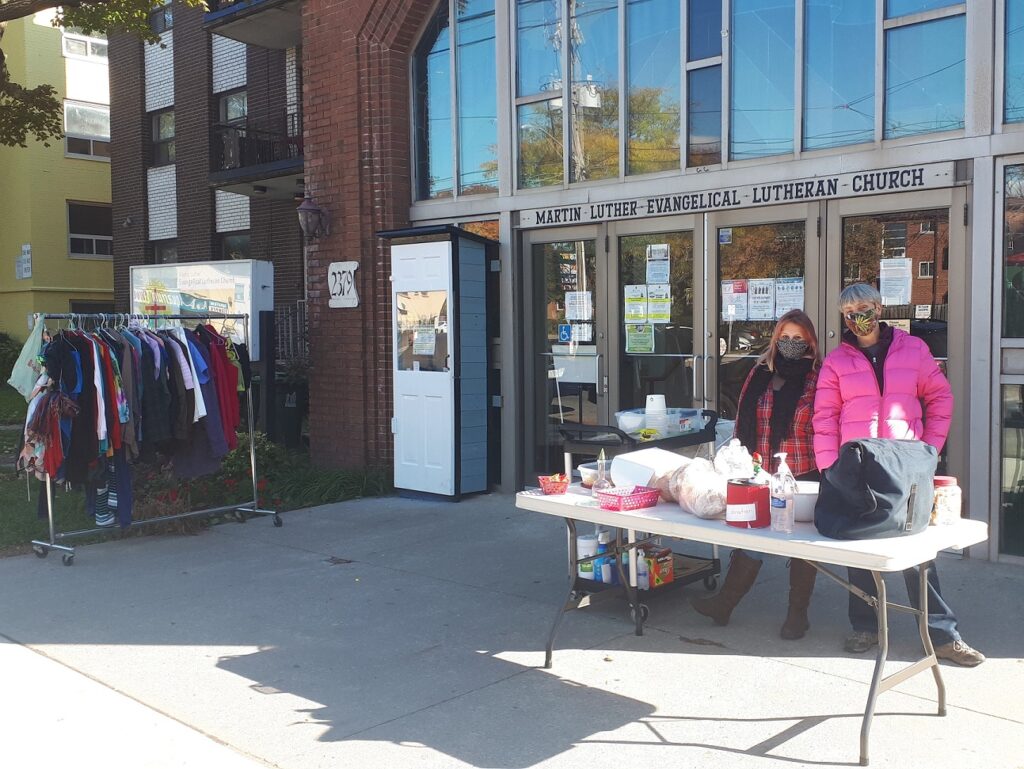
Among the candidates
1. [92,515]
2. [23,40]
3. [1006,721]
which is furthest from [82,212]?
[1006,721]

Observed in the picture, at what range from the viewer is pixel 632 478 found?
4.98 m

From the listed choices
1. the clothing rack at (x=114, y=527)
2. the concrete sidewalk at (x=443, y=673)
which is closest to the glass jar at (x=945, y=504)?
the concrete sidewalk at (x=443, y=673)

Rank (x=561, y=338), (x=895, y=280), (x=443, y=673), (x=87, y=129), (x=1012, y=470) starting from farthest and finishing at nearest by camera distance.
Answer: (x=87, y=129) → (x=561, y=338) → (x=895, y=280) → (x=1012, y=470) → (x=443, y=673)

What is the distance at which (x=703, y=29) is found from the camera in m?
8.07

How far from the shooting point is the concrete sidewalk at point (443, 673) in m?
4.15

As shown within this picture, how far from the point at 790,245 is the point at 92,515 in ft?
19.3

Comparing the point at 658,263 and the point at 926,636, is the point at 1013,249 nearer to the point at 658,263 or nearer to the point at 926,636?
the point at 658,263

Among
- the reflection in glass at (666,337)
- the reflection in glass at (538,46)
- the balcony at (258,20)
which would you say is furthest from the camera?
the balcony at (258,20)

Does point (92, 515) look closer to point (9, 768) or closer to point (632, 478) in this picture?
point (9, 768)

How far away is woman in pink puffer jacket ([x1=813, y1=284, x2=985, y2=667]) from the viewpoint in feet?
16.0

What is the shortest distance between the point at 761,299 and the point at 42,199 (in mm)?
23140

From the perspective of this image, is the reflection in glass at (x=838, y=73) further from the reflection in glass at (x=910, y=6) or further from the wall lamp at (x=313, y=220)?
the wall lamp at (x=313, y=220)

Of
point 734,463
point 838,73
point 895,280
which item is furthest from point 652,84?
point 734,463

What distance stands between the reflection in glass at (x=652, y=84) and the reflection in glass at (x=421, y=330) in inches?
86.2
